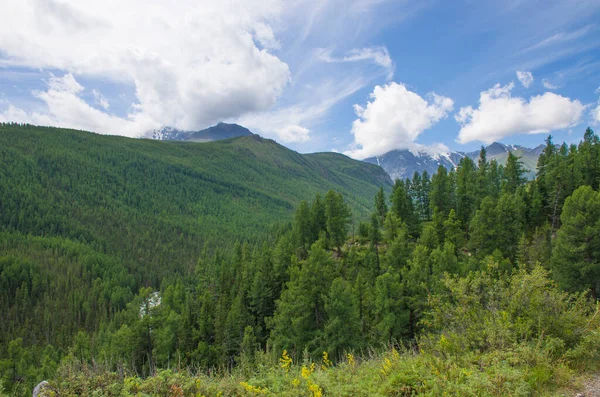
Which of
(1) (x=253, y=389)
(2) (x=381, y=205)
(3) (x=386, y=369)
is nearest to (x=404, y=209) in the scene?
(2) (x=381, y=205)

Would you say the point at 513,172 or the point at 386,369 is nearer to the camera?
the point at 386,369

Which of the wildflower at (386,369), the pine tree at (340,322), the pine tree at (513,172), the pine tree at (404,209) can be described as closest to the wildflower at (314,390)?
the wildflower at (386,369)

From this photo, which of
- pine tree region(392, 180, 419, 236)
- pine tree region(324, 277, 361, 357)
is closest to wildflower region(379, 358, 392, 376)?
pine tree region(324, 277, 361, 357)

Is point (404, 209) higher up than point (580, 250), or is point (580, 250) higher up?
point (404, 209)

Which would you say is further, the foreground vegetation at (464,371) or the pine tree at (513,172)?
the pine tree at (513,172)

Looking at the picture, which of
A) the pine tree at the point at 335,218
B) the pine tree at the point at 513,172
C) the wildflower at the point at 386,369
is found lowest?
the wildflower at the point at 386,369

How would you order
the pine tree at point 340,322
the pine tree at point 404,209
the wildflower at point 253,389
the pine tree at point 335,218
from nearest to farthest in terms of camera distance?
the wildflower at point 253,389, the pine tree at point 340,322, the pine tree at point 335,218, the pine tree at point 404,209

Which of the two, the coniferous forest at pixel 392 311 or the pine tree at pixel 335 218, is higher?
the pine tree at pixel 335 218

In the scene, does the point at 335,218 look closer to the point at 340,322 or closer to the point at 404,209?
the point at 404,209

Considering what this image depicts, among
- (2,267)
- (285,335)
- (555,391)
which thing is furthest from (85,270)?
(555,391)

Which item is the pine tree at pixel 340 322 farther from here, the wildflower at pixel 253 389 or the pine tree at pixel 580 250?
the pine tree at pixel 580 250

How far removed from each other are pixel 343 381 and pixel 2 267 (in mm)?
184600

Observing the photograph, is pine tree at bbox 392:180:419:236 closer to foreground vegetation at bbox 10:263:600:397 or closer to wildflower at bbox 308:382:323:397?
foreground vegetation at bbox 10:263:600:397

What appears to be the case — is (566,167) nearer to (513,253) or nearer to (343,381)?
(513,253)
